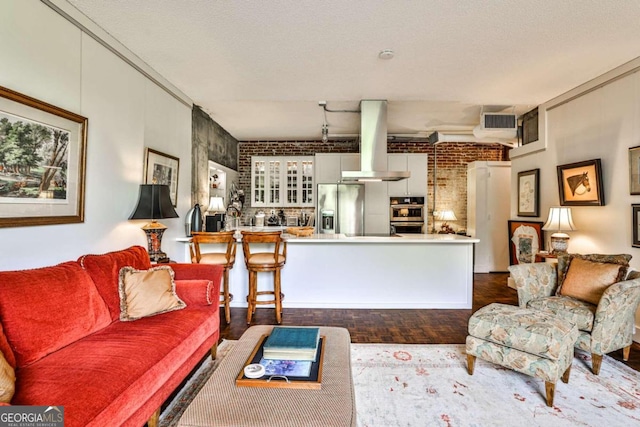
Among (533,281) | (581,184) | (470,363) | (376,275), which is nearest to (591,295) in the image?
(533,281)

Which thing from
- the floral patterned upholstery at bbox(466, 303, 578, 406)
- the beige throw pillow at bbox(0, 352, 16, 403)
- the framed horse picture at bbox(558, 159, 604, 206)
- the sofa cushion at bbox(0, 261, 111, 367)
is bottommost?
the floral patterned upholstery at bbox(466, 303, 578, 406)

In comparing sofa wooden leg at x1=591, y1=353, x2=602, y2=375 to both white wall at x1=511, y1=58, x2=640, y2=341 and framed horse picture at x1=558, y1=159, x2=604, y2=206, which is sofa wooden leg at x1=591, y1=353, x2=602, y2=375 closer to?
white wall at x1=511, y1=58, x2=640, y2=341

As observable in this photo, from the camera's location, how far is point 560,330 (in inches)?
81.6

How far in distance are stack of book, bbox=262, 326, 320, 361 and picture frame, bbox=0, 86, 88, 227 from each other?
5.39ft

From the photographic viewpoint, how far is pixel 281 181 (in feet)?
21.6

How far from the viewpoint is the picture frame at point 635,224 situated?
301cm

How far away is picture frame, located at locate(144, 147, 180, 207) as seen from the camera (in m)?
3.24

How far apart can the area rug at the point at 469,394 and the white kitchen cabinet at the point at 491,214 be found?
356cm

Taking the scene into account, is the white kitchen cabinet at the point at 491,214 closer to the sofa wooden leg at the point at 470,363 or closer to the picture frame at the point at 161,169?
the sofa wooden leg at the point at 470,363

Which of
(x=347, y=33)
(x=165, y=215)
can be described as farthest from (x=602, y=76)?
(x=165, y=215)

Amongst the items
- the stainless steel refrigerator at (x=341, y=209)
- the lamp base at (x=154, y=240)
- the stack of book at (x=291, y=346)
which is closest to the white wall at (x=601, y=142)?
the stainless steel refrigerator at (x=341, y=209)

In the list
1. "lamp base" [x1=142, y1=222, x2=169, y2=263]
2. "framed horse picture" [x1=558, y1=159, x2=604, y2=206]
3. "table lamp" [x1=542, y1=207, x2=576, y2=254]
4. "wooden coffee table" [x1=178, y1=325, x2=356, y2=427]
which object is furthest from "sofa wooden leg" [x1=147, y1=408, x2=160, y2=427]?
"framed horse picture" [x1=558, y1=159, x2=604, y2=206]

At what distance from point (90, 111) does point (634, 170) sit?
4789 millimetres

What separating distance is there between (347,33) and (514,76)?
201cm
